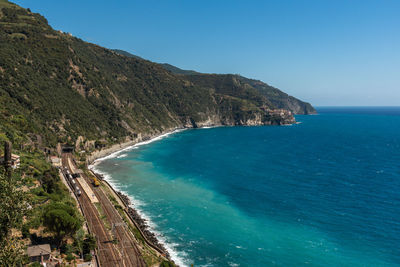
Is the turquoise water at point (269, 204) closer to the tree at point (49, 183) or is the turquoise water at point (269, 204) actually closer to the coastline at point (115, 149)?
the coastline at point (115, 149)

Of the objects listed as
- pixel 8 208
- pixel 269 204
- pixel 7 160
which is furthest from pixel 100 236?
pixel 269 204

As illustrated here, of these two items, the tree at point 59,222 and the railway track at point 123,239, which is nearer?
the tree at point 59,222

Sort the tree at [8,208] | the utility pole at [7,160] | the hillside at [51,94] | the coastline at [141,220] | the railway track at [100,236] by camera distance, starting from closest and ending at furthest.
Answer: the tree at [8,208] < the utility pole at [7,160] < the railway track at [100,236] < the coastline at [141,220] < the hillside at [51,94]

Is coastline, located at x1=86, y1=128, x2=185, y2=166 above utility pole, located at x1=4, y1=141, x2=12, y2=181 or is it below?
below

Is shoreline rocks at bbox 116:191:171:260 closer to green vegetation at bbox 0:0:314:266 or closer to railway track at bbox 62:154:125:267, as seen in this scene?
green vegetation at bbox 0:0:314:266

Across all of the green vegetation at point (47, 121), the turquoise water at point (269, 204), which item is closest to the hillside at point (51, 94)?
the green vegetation at point (47, 121)

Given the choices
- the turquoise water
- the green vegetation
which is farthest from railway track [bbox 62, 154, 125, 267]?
the turquoise water

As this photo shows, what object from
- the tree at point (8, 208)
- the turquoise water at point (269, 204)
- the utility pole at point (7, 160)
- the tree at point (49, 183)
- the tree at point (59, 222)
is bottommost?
the turquoise water at point (269, 204)

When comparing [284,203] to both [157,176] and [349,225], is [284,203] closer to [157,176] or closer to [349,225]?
[349,225]

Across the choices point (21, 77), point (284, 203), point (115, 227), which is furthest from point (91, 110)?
point (284, 203)
